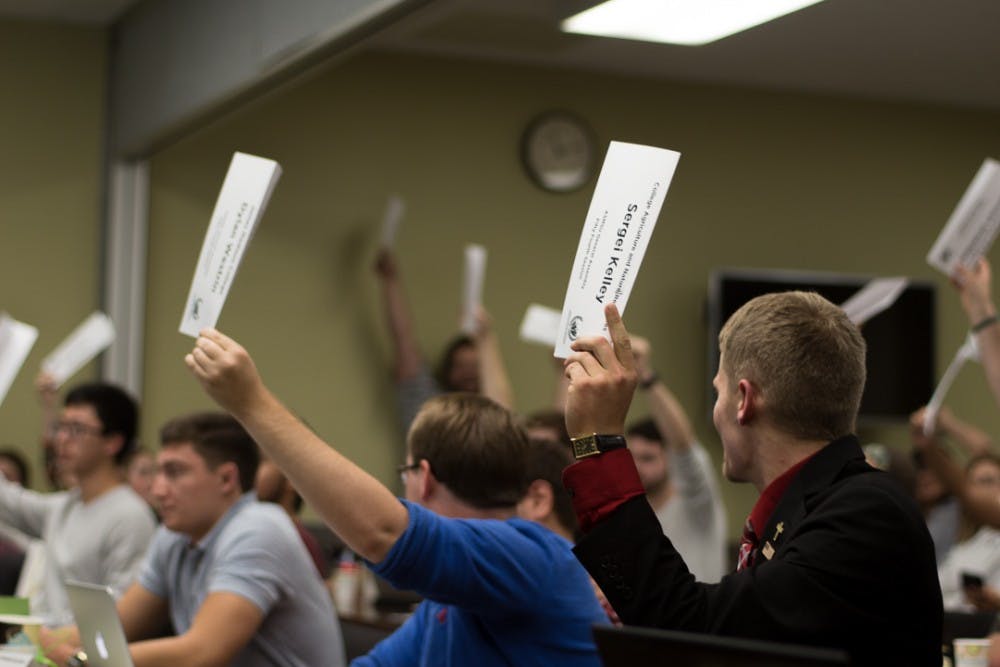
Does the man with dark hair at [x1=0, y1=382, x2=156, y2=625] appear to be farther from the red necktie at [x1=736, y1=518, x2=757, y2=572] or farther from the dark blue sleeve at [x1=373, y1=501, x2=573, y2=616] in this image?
the red necktie at [x1=736, y1=518, x2=757, y2=572]

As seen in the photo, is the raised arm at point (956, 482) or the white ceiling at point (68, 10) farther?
the white ceiling at point (68, 10)

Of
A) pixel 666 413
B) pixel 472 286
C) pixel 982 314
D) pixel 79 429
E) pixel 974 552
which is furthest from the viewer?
pixel 472 286

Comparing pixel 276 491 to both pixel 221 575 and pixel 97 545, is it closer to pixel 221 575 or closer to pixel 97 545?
pixel 97 545

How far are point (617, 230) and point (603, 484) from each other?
0.29m

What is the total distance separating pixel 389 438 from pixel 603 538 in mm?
5008

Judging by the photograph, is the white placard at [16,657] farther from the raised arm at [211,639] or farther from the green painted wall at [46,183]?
the green painted wall at [46,183]

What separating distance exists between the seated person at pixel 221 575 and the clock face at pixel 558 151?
150 inches

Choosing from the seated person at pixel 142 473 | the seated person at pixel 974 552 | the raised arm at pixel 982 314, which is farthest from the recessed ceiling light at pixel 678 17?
the seated person at pixel 142 473

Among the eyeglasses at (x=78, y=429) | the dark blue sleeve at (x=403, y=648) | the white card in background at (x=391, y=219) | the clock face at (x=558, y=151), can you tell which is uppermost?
the clock face at (x=558, y=151)

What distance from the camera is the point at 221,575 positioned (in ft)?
9.25

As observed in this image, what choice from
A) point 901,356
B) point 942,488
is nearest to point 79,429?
point 942,488

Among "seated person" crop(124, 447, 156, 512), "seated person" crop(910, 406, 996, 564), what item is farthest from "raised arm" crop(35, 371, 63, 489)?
"seated person" crop(910, 406, 996, 564)

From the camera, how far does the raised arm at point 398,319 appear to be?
646 centimetres

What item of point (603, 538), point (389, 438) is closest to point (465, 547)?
point (603, 538)
